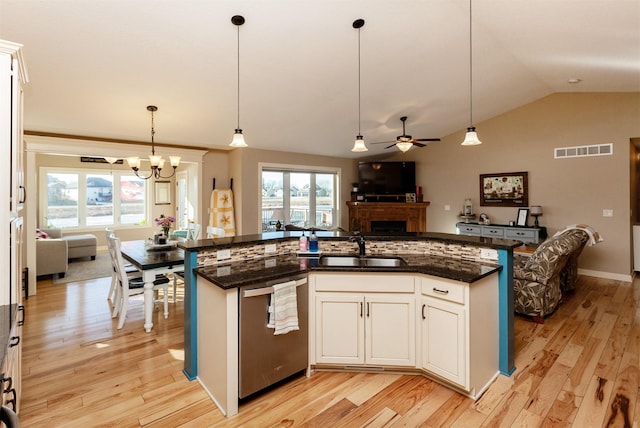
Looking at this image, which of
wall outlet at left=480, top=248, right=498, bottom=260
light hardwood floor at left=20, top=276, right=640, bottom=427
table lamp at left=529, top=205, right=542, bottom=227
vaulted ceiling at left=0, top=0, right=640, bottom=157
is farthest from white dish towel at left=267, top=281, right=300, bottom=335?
table lamp at left=529, top=205, right=542, bottom=227

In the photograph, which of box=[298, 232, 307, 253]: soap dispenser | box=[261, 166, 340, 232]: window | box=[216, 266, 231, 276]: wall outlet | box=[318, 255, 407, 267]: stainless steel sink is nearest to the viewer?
box=[216, 266, 231, 276]: wall outlet

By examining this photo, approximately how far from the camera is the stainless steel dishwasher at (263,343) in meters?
2.06

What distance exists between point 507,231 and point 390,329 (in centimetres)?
474

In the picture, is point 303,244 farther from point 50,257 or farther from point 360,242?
point 50,257

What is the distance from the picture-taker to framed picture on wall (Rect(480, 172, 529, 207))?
613cm

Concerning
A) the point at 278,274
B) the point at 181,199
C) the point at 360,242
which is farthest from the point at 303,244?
the point at 181,199

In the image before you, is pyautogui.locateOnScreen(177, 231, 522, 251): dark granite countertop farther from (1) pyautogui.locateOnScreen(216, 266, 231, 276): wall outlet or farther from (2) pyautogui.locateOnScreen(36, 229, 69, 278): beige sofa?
(2) pyautogui.locateOnScreen(36, 229, 69, 278): beige sofa

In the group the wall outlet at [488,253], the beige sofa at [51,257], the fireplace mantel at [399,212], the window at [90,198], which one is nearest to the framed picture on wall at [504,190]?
the fireplace mantel at [399,212]

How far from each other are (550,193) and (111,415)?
271 inches

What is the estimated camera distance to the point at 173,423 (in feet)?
6.39

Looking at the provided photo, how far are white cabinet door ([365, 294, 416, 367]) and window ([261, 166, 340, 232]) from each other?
4.35 metres

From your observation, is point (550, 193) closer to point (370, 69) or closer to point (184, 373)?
point (370, 69)

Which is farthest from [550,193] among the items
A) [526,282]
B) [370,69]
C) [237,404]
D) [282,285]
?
[237,404]

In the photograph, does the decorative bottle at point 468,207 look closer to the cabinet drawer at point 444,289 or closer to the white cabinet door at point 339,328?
the cabinet drawer at point 444,289
